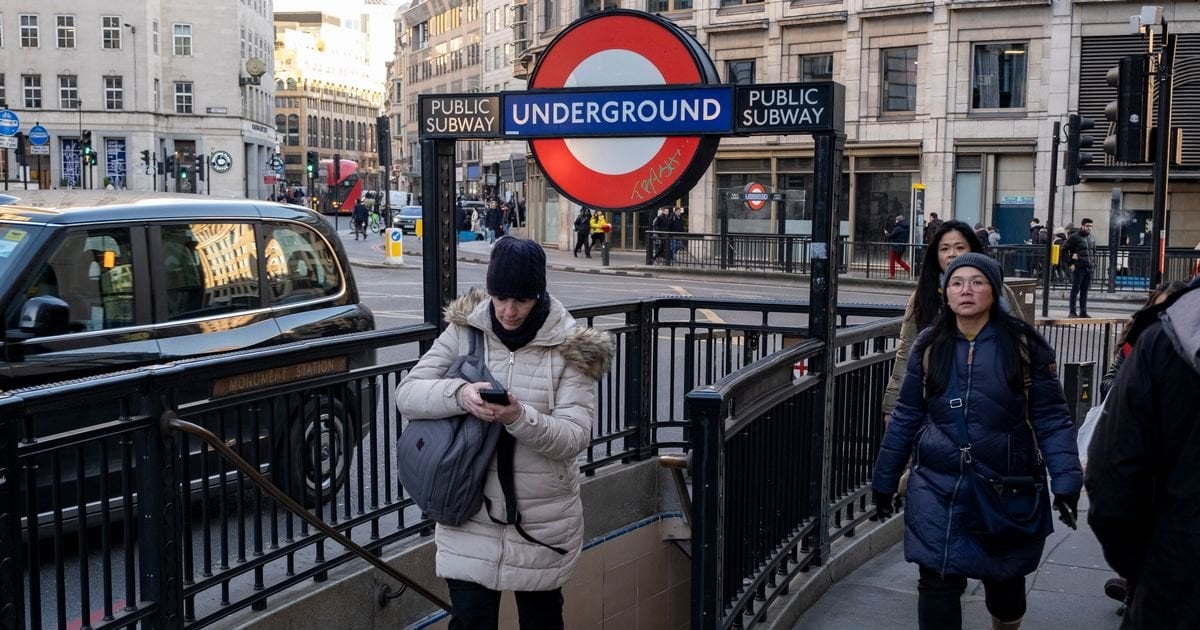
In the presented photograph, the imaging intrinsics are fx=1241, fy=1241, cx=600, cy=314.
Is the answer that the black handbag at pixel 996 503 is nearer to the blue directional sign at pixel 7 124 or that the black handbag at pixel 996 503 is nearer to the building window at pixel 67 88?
the blue directional sign at pixel 7 124

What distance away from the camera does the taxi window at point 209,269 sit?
6.68 metres

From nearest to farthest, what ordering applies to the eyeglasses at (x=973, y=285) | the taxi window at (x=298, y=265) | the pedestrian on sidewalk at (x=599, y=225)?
the eyeglasses at (x=973, y=285) < the taxi window at (x=298, y=265) < the pedestrian on sidewalk at (x=599, y=225)

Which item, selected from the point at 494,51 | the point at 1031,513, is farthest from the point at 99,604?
the point at 494,51

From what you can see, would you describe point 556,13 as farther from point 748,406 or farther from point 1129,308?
point 748,406

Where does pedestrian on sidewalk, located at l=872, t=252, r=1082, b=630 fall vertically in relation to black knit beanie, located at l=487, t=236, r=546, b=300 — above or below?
below

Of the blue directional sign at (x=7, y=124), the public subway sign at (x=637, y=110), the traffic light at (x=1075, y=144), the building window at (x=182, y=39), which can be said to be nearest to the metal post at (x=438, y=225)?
the public subway sign at (x=637, y=110)

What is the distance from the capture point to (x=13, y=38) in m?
81.1

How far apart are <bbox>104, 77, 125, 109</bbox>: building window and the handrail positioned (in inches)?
3313

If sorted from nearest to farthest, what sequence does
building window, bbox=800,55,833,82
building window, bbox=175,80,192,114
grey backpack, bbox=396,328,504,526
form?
grey backpack, bbox=396,328,504,526 → building window, bbox=800,55,833,82 → building window, bbox=175,80,192,114

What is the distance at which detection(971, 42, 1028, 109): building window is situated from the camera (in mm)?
33938

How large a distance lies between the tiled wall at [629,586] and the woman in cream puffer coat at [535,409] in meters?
2.21

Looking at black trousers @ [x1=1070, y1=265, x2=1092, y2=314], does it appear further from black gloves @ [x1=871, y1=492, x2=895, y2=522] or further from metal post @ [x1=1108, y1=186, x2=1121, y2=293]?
black gloves @ [x1=871, y1=492, x2=895, y2=522]

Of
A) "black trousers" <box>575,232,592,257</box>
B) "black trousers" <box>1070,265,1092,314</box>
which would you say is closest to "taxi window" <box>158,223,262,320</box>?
"black trousers" <box>1070,265,1092,314</box>

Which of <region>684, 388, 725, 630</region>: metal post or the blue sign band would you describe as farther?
the blue sign band
